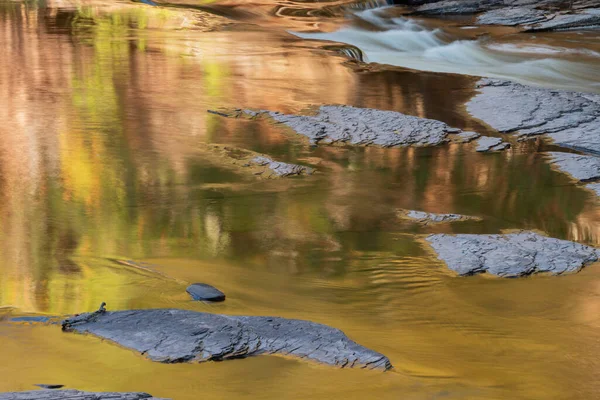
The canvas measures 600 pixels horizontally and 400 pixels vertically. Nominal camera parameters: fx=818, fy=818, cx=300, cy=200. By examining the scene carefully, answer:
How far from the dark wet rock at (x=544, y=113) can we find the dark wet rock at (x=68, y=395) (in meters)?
3.66

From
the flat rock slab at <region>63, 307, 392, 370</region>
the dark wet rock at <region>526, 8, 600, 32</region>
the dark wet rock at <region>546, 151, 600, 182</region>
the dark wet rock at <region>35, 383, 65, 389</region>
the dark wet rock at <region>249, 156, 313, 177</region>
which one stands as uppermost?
the dark wet rock at <region>526, 8, 600, 32</region>

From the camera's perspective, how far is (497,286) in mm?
3047

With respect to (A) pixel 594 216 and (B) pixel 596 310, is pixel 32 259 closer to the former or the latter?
(B) pixel 596 310

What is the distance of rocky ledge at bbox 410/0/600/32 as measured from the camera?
41.5ft

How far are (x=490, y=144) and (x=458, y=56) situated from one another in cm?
539

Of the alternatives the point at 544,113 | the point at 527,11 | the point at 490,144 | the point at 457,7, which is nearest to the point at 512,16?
the point at 527,11

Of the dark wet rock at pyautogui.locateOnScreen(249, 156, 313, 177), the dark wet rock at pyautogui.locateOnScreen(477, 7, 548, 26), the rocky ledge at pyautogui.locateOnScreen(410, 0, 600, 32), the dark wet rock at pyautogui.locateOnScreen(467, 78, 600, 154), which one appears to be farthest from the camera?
the dark wet rock at pyautogui.locateOnScreen(477, 7, 548, 26)

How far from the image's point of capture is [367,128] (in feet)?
16.7

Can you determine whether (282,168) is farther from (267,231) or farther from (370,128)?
(370,128)

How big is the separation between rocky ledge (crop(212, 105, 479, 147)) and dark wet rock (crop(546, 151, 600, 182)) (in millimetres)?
570

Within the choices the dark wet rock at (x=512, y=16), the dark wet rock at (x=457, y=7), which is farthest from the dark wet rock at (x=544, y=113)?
the dark wet rock at (x=457, y=7)

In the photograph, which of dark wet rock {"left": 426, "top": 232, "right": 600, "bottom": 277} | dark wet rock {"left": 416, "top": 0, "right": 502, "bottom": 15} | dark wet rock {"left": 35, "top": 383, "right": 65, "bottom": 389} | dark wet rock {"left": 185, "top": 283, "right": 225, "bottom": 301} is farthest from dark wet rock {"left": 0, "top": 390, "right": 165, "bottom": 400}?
dark wet rock {"left": 416, "top": 0, "right": 502, "bottom": 15}

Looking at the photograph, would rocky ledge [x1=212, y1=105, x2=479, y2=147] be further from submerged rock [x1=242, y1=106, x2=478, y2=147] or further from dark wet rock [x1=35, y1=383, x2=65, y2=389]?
dark wet rock [x1=35, y1=383, x2=65, y2=389]

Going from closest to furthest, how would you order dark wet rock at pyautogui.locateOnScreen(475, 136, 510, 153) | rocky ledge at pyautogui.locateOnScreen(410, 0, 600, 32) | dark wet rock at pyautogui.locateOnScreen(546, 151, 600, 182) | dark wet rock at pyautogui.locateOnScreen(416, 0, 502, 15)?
dark wet rock at pyautogui.locateOnScreen(546, 151, 600, 182) < dark wet rock at pyautogui.locateOnScreen(475, 136, 510, 153) < rocky ledge at pyautogui.locateOnScreen(410, 0, 600, 32) < dark wet rock at pyautogui.locateOnScreen(416, 0, 502, 15)
